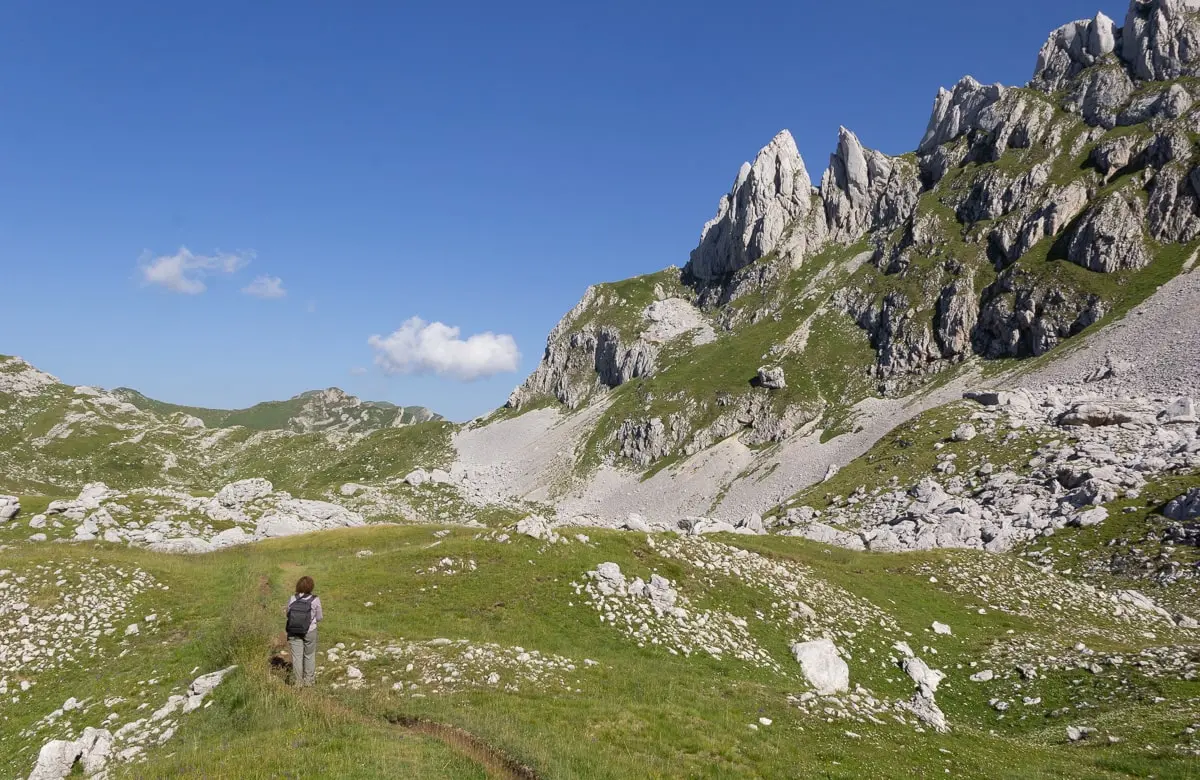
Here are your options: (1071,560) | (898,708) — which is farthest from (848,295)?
(898,708)

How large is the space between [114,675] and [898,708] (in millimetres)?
27201

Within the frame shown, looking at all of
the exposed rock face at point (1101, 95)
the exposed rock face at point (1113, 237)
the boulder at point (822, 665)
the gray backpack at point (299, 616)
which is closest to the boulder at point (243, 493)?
the gray backpack at point (299, 616)

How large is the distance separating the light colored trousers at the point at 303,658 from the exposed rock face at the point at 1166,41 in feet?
694

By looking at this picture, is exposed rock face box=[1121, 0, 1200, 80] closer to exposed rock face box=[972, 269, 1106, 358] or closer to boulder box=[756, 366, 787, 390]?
exposed rock face box=[972, 269, 1106, 358]

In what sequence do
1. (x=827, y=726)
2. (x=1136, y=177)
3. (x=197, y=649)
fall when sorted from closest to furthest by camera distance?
(x=827, y=726) < (x=197, y=649) < (x=1136, y=177)

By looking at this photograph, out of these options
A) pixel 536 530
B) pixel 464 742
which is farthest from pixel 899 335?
pixel 464 742

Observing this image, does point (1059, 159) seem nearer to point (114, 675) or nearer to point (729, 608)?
point (729, 608)

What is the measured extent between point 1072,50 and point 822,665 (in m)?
224

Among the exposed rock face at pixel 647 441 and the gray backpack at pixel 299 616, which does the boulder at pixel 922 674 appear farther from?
the exposed rock face at pixel 647 441

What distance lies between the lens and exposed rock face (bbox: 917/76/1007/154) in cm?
17425

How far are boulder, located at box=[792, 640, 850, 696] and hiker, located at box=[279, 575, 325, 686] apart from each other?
18.7 meters

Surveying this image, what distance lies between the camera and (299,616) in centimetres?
1645

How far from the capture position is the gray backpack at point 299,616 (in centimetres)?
1642

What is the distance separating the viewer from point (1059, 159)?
474ft
